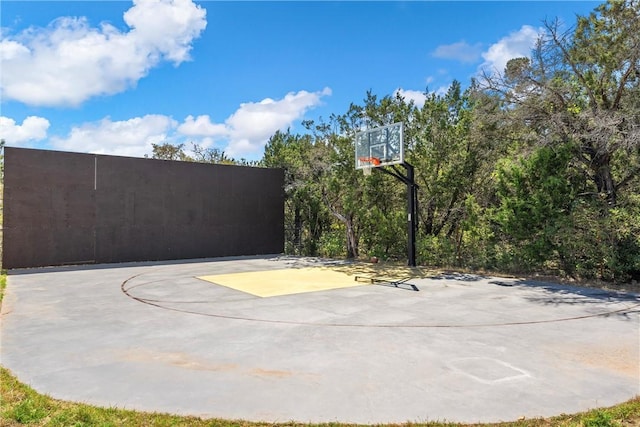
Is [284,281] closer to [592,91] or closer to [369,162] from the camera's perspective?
[369,162]

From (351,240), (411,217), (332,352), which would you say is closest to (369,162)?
(411,217)

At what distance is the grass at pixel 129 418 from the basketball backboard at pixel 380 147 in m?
9.18

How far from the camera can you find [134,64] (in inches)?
500

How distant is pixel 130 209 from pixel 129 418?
12.2 m

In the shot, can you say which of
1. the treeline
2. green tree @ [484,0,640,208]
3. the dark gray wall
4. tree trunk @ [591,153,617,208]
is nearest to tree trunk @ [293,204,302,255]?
the dark gray wall

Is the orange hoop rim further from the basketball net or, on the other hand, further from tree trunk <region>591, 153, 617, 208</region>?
tree trunk <region>591, 153, 617, 208</region>

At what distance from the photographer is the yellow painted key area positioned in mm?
8609

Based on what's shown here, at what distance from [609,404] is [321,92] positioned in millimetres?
15235

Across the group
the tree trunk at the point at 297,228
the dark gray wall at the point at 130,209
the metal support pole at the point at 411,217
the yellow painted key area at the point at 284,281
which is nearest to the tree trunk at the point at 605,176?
the metal support pole at the point at 411,217

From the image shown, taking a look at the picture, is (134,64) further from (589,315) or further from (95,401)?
(589,315)

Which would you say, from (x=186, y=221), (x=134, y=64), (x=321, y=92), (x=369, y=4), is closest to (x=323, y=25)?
(x=369, y=4)

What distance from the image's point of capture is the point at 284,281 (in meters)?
9.77

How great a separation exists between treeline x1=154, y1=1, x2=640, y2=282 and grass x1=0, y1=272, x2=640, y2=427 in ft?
23.2

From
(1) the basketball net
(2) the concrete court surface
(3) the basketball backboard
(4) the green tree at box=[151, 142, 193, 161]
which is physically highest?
(4) the green tree at box=[151, 142, 193, 161]
